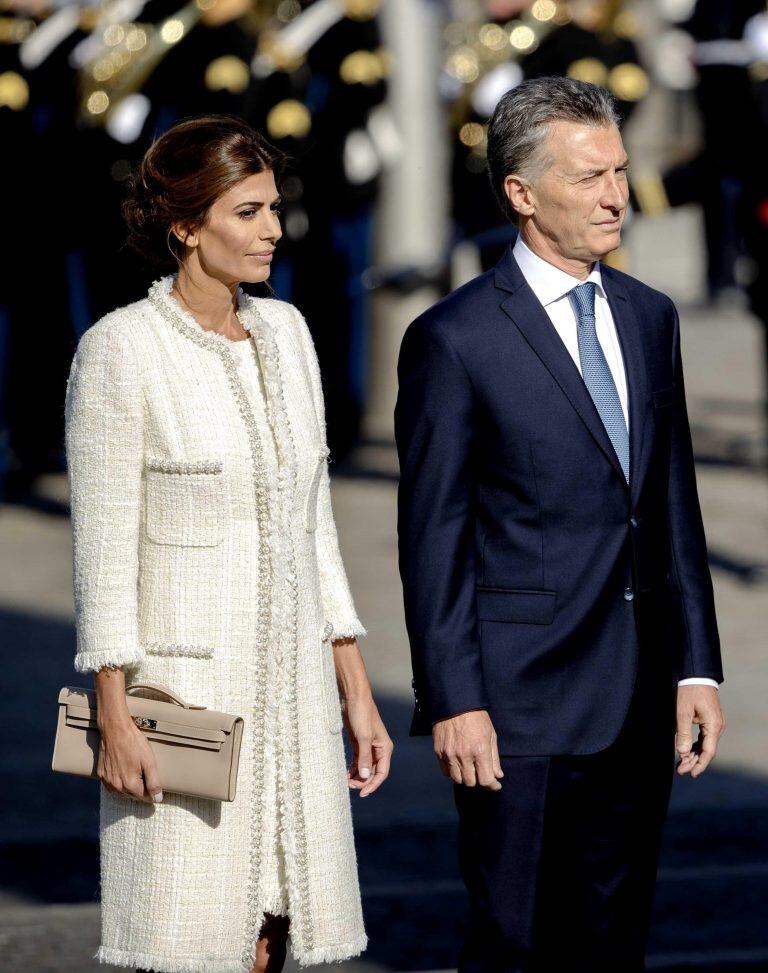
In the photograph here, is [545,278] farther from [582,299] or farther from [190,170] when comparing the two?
[190,170]

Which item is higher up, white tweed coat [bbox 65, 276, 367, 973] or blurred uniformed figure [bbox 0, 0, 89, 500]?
blurred uniformed figure [bbox 0, 0, 89, 500]

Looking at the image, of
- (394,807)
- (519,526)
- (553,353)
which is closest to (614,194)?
(553,353)

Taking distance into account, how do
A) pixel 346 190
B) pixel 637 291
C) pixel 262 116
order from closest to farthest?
pixel 637 291, pixel 262 116, pixel 346 190

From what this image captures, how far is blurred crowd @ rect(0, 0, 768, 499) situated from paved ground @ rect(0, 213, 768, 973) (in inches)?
39.9

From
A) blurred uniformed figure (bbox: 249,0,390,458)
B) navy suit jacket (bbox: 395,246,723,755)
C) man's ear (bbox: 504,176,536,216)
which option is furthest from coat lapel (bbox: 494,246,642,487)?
blurred uniformed figure (bbox: 249,0,390,458)

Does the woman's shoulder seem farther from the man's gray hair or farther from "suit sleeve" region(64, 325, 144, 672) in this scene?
the man's gray hair

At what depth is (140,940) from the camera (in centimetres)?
325

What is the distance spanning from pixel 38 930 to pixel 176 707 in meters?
1.51

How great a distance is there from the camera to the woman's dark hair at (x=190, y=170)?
3229 mm

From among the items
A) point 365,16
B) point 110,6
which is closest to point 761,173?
point 365,16

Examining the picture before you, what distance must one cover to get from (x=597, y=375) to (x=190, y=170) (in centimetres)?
71

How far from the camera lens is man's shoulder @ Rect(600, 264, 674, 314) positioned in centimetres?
343

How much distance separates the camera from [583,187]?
10.7 feet

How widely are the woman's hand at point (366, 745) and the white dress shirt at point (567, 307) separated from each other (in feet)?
2.07
